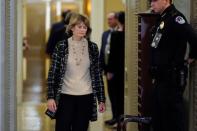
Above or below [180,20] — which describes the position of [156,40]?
Result: below

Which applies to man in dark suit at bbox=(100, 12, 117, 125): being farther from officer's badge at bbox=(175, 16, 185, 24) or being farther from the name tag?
officer's badge at bbox=(175, 16, 185, 24)

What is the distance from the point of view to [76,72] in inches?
173

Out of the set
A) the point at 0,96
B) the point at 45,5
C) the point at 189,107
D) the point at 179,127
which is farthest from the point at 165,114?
the point at 45,5

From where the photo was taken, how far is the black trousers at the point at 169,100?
13.0 feet

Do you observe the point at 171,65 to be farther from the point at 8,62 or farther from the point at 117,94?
the point at 117,94

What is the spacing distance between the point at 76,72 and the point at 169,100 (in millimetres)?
912

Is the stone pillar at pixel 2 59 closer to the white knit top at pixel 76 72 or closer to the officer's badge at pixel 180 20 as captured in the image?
the white knit top at pixel 76 72

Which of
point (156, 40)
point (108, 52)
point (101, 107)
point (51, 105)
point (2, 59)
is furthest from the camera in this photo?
point (108, 52)

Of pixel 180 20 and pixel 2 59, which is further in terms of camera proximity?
pixel 2 59

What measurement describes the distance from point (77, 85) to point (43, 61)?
33.9ft

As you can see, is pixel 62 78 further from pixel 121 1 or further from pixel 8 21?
pixel 121 1

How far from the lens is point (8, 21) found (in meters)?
5.13

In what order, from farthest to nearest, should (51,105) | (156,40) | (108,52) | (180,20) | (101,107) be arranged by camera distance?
(108,52) → (101,107) → (51,105) → (156,40) → (180,20)

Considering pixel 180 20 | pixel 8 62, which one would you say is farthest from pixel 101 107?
pixel 8 62
